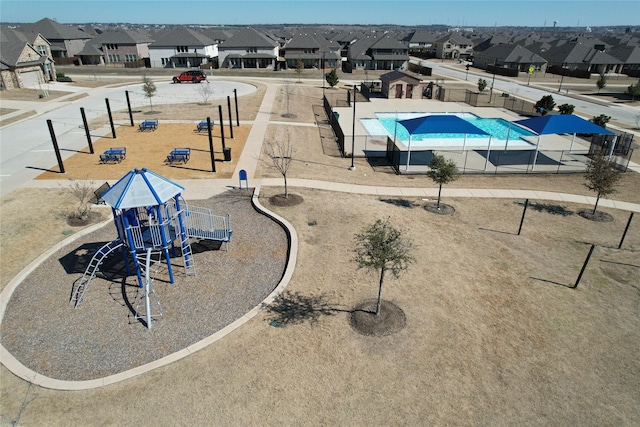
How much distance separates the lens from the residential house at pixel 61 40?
87.3 meters

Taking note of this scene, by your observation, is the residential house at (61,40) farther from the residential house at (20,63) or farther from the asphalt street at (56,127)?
the asphalt street at (56,127)

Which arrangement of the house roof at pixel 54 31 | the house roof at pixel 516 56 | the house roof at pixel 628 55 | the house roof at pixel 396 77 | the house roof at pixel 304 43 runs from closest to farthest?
A: the house roof at pixel 396 77 → the house roof at pixel 628 55 → the house roof at pixel 516 56 → the house roof at pixel 304 43 → the house roof at pixel 54 31

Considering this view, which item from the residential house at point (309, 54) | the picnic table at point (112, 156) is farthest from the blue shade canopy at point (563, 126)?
the residential house at point (309, 54)

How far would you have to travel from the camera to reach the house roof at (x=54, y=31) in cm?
8775

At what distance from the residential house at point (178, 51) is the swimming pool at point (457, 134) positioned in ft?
177

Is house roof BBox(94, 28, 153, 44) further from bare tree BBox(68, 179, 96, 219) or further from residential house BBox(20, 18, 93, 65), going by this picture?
bare tree BBox(68, 179, 96, 219)

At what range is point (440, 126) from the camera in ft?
92.3

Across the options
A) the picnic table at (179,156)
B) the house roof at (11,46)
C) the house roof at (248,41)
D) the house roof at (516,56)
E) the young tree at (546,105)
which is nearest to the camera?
the picnic table at (179,156)

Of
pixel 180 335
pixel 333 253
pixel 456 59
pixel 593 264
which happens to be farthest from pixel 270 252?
pixel 456 59

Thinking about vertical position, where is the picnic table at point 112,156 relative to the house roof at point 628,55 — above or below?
below

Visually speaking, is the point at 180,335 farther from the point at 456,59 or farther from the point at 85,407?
the point at 456,59

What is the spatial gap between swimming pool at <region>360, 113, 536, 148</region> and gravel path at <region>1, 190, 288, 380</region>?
19061 millimetres

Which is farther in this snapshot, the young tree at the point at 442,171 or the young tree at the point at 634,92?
the young tree at the point at 634,92

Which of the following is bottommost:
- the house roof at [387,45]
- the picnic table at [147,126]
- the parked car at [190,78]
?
the picnic table at [147,126]
